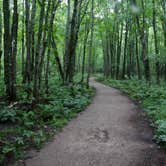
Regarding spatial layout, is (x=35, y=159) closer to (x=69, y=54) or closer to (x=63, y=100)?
(x=63, y=100)

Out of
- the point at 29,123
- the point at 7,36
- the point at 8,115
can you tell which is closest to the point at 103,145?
the point at 29,123

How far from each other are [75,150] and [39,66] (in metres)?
4.92

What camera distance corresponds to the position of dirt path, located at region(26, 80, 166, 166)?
498 centimetres

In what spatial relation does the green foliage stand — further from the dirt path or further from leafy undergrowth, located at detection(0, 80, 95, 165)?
the dirt path

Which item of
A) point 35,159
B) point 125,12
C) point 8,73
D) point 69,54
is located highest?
point 125,12

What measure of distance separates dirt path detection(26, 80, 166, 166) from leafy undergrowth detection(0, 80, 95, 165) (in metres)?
0.40

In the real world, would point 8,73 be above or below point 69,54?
below

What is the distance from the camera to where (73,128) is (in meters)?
7.46

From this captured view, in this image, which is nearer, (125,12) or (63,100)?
(63,100)

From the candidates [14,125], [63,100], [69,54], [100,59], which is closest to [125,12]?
[69,54]

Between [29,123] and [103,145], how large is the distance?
8.51ft

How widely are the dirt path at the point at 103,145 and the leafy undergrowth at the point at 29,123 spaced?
1.30 feet

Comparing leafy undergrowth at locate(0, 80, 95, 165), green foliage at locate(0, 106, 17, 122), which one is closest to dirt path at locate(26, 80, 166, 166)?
leafy undergrowth at locate(0, 80, 95, 165)

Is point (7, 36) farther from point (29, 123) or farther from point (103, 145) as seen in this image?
point (103, 145)
